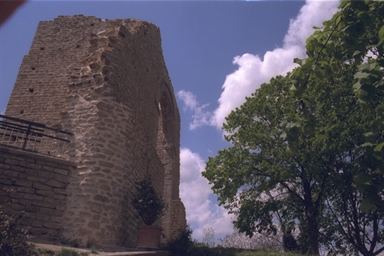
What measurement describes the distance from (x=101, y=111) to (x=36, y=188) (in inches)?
97.9

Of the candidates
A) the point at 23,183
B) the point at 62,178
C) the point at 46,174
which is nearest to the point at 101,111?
the point at 62,178

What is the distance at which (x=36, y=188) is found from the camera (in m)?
8.40

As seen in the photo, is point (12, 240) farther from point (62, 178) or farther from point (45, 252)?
point (62, 178)

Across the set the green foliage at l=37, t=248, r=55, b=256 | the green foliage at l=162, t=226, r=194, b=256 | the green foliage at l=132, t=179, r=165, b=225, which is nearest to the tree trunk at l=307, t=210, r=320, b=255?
the green foliage at l=162, t=226, r=194, b=256

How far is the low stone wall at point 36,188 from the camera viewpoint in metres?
8.09

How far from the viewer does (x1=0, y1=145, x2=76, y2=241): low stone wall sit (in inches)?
318

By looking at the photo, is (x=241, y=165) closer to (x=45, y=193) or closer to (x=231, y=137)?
(x=231, y=137)

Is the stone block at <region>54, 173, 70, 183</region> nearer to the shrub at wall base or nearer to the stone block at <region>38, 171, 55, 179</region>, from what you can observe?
the stone block at <region>38, 171, 55, 179</region>

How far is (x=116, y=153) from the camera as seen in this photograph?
31.3ft

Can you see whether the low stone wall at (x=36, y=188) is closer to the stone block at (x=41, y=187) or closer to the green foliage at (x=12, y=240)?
the stone block at (x=41, y=187)

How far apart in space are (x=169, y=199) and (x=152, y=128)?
528 centimetres

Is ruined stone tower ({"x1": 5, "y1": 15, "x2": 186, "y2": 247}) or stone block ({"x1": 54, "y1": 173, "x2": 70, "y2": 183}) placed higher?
ruined stone tower ({"x1": 5, "y1": 15, "x2": 186, "y2": 247})

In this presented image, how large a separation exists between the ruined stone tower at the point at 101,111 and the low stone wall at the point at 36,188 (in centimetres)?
13

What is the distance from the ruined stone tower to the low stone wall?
131mm
